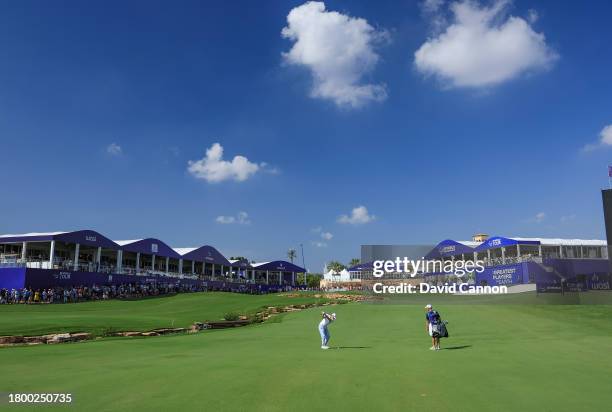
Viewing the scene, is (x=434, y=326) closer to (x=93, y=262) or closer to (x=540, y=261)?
(x=540, y=261)

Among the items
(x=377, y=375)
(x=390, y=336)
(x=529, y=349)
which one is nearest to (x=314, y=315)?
(x=390, y=336)

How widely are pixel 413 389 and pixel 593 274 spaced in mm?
49323

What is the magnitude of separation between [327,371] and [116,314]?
26390 millimetres

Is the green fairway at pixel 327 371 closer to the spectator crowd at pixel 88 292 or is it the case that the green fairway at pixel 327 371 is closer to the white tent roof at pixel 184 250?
the spectator crowd at pixel 88 292

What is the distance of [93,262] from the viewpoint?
6078cm

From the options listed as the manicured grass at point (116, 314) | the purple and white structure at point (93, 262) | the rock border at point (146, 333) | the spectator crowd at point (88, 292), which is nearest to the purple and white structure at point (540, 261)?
the manicured grass at point (116, 314)

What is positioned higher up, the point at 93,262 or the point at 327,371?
the point at 93,262

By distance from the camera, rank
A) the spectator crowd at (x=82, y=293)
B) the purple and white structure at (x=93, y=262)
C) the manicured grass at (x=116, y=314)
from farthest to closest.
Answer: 1. the purple and white structure at (x=93, y=262)
2. the spectator crowd at (x=82, y=293)
3. the manicured grass at (x=116, y=314)

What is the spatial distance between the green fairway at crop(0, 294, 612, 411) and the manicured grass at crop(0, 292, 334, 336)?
2.38m

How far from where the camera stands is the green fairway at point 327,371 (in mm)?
10094

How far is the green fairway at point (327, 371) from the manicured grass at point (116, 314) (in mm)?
2376

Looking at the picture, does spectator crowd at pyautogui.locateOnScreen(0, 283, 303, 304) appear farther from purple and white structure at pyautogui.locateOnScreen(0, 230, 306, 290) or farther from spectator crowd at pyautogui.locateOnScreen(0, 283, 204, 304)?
purple and white structure at pyautogui.locateOnScreen(0, 230, 306, 290)

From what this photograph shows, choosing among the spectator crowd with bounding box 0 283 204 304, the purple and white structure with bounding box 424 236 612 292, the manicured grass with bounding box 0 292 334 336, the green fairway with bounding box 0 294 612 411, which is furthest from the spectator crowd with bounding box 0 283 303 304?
the purple and white structure with bounding box 424 236 612 292

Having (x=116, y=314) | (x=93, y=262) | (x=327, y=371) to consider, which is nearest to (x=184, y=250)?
(x=93, y=262)
